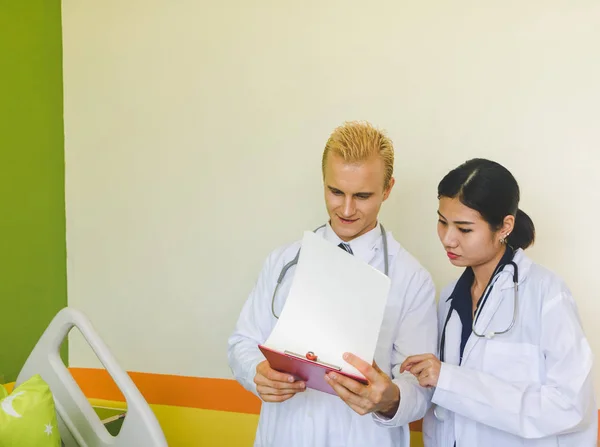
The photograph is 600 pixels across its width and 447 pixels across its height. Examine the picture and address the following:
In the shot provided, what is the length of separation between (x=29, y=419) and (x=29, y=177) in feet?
3.80

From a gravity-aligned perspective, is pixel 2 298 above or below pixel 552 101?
below

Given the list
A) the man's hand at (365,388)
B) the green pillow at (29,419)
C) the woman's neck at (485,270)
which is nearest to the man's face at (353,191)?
the woman's neck at (485,270)

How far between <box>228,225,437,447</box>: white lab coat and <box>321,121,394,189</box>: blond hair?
210mm

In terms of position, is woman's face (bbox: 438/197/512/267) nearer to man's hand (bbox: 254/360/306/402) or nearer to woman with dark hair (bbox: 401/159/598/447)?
woman with dark hair (bbox: 401/159/598/447)

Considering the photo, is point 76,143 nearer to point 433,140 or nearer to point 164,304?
point 164,304

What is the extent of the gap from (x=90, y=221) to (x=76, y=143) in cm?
33

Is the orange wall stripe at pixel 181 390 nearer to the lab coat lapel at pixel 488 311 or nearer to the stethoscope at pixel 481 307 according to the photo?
the stethoscope at pixel 481 307

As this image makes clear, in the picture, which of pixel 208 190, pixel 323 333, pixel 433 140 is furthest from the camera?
pixel 208 190

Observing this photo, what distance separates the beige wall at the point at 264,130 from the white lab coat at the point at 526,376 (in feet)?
1.80

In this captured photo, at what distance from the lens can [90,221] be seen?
2492 mm

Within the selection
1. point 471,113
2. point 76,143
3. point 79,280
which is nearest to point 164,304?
point 79,280

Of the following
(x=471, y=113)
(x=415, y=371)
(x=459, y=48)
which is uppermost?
(x=459, y=48)

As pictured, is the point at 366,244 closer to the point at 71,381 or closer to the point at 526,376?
the point at 526,376

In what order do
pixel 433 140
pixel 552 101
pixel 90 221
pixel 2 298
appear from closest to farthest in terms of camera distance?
pixel 552 101 < pixel 433 140 < pixel 2 298 < pixel 90 221
